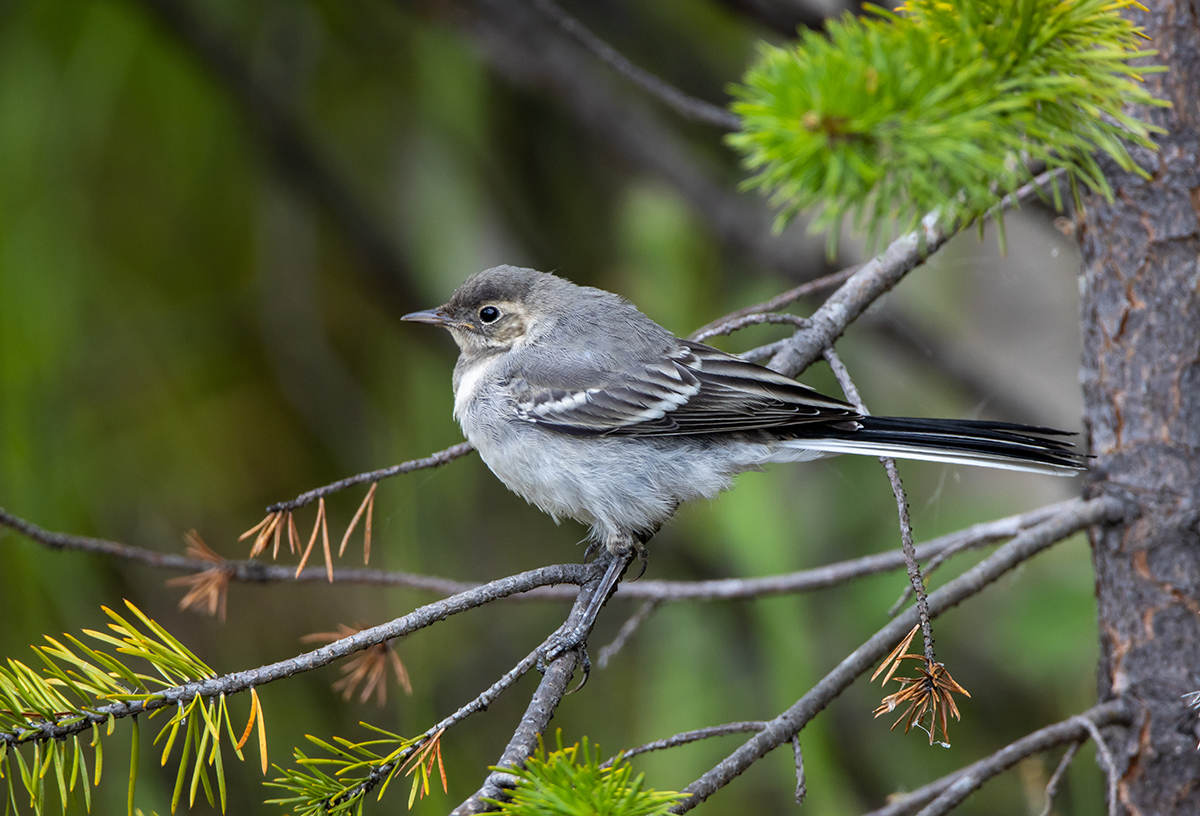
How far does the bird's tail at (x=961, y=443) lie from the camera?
1842mm

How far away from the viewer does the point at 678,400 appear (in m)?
2.47

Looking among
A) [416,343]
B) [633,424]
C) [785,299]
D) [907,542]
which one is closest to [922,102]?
[907,542]

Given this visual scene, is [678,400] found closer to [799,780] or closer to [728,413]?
[728,413]

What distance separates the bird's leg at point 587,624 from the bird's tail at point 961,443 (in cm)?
61

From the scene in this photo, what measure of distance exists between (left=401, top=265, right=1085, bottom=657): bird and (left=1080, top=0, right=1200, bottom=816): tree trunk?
267 mm

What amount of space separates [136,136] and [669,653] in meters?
2.85

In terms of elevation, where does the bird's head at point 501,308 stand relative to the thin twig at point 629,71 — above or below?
below

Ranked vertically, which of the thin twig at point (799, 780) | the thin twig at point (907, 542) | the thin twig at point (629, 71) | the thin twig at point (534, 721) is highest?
the thin twig at point (629, 71)

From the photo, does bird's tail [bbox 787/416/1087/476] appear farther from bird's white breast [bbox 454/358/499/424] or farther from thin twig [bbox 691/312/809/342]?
bird's white breast [bbox 454/358/499/424]

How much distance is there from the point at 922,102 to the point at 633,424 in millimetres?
1459

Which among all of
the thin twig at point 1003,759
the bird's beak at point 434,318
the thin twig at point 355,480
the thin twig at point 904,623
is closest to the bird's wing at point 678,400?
the bird's beak at point 434,318

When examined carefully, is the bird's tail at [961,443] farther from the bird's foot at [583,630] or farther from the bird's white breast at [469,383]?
the bird's white breast at [469,383]

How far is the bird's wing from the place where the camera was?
231 centimetres

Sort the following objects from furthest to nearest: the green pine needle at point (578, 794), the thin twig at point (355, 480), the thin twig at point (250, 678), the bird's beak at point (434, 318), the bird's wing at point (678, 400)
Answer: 1. the bird's beak at point (434, 318)
2. the bird's wing at point (678, 400)
3. the thin twig at point (355, 480)
4. the thin twig at point (250, 678)
5. the green pine needle at point (578, 794)
